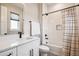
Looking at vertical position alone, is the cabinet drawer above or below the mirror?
below

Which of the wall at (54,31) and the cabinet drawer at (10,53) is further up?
the wall at (54,31)

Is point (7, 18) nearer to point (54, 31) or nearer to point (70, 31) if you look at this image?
point (54, 31)

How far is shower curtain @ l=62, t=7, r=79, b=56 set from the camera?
2.05 meters

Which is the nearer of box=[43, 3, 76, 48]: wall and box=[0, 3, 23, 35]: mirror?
box=[0, 3, 23, 35]: mirror

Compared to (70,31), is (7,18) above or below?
above

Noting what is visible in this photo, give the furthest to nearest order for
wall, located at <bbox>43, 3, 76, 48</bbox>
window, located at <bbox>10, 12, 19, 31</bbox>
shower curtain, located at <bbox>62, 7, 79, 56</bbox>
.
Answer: shower curtain, located at <bbox>62, 7, 79, 56</bbox> → wall, located at <bbox>43, 3, 76, 48</bbox> → window, located at <bbox>10, 12, 19, 31</bbox>

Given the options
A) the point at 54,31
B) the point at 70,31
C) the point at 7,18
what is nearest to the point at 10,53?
the point at 7,18

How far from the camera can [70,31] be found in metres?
2.15

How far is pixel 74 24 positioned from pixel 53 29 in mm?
502

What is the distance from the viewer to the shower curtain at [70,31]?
6.74 feet

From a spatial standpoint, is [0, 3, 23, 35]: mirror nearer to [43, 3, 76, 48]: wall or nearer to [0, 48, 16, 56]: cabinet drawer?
[0, 48, 16, 56]: cabinet drawer

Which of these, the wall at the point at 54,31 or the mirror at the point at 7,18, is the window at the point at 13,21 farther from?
the wall at the point at 54,31

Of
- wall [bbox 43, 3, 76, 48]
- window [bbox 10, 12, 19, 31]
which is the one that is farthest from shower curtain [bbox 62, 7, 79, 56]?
window [bbox 10, 12, 19, 31]

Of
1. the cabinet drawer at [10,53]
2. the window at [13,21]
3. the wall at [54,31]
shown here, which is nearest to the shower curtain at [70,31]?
the wall at [54,31]
